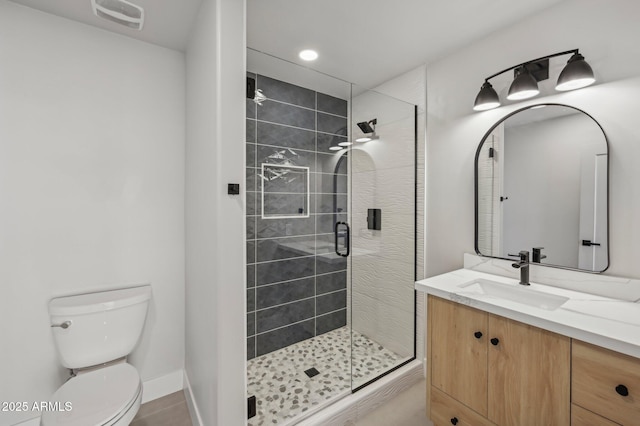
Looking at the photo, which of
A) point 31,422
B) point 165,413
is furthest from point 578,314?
point 31,422

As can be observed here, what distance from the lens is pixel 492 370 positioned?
4.32 ft

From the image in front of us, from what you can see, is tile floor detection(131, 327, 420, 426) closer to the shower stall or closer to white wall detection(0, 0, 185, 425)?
the shower stall

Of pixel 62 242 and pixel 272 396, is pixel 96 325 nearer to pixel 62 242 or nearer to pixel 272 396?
pixel 62 242

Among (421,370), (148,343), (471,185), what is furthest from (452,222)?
(148,343)

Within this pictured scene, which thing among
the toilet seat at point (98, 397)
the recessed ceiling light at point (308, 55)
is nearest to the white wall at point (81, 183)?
the toilet seat at point (98, 397)

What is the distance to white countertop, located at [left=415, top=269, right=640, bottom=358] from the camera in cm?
→ 97

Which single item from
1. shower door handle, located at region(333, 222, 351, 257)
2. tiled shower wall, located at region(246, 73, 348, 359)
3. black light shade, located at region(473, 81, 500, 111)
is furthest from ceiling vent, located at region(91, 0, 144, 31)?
black light shade, located at region(473, 81, 500, 111)

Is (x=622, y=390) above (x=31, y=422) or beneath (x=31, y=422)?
above

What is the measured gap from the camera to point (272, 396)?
188cm

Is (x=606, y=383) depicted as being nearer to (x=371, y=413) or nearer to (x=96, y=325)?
(x=371, y=413)

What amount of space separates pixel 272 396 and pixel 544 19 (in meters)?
2.92

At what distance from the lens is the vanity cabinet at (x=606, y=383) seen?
36.7 inches

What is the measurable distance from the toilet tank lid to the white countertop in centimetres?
179

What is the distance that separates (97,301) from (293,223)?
4.52 ft
